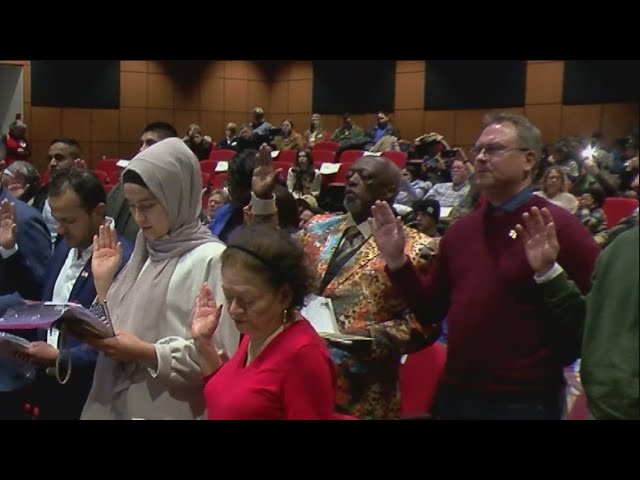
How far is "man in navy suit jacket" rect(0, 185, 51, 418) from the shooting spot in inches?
90.7

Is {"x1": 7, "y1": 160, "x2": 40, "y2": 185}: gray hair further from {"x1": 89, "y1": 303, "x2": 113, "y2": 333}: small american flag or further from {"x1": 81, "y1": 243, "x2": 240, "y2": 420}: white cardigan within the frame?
{"x1": 81, "y1": 243, "x2": 240, "y2": 420}: white cardigan

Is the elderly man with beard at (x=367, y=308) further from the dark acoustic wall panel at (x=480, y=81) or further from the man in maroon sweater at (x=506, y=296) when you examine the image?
the dark acoustic wall panel at (x=480, y=81)

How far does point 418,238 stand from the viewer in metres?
2.02

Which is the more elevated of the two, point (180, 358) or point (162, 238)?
point (162, 238)

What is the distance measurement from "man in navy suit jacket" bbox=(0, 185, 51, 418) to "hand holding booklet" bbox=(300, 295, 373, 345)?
0.89 m

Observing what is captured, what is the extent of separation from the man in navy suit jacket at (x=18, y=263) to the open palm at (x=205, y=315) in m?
0.77

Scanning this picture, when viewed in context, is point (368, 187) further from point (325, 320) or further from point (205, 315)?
point (205, 315)

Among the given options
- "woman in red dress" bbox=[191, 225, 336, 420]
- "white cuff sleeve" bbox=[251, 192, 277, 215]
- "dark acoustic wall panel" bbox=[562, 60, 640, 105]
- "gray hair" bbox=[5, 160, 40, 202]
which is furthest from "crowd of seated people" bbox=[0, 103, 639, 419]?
"gray hair" bbox=[5, 160, 40, 202]

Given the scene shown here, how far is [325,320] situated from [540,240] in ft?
1.87

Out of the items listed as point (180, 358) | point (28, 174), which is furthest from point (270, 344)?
point (28, 174)

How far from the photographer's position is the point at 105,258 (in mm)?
2045
